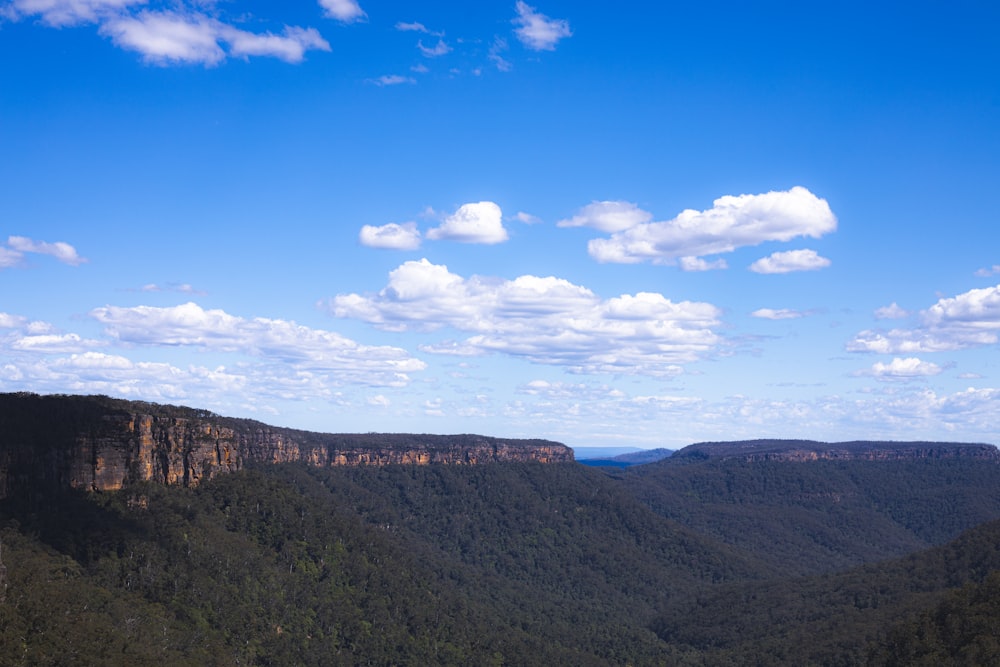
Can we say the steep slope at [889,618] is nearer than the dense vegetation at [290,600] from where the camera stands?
No

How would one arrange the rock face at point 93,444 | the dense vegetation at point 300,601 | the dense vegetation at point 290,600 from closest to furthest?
the dense vegetation at point 290,600, the dense vegetation at point 300,601, the rock face at point 93,444

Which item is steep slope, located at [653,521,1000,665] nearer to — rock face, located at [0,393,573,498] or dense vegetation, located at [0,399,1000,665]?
dense vegetation, located at [0,399,1000,665]

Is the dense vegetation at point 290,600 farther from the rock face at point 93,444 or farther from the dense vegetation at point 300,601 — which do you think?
the rock face at point 93,444

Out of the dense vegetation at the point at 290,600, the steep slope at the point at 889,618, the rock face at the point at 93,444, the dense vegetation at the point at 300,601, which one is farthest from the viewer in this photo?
the rock face at the point at 93,444

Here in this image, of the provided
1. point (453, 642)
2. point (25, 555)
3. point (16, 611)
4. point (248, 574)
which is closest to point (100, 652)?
point (16, 611)

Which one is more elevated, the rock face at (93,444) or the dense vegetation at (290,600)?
the rock face at (93,444)

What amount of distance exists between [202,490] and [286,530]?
13.8 meters

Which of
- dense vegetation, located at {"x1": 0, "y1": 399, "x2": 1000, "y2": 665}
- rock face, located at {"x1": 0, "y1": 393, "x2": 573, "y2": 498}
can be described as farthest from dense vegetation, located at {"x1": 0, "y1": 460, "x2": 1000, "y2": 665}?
rock face, located at {"x1": 0, "y1": 393, "x2": 573, "y2": 498}

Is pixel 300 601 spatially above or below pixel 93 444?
below

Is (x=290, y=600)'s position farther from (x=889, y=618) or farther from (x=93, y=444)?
(x=889, y=618)

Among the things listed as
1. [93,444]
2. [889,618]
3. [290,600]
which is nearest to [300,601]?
[290,600]

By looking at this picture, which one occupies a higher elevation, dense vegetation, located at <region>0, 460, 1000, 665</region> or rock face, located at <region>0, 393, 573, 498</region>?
rock face, located at <region>0, 393, 573, 498</region>

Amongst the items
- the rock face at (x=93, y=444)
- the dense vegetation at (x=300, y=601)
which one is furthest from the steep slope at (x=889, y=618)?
the rock face at (x=93, y=444)

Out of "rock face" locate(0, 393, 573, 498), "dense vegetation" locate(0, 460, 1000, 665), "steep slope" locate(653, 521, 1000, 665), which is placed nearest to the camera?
"dense vegetation" locate(0, 460, 1000, 665)
